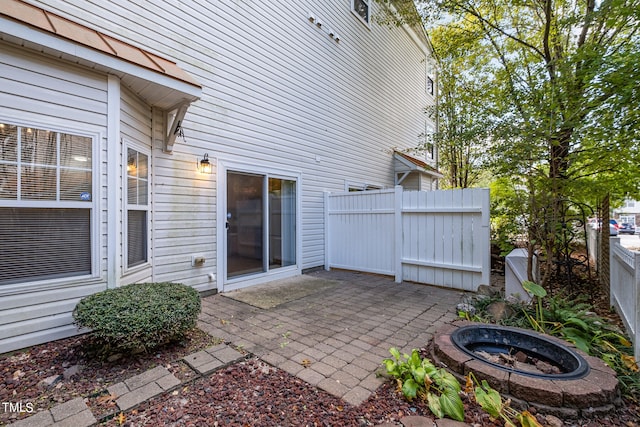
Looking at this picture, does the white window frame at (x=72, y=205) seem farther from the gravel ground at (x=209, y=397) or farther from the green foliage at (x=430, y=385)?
the green foliage at (x=430, y=385)

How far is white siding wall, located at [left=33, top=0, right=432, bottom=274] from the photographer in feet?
13.9

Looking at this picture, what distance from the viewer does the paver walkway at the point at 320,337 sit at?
6.91 ft

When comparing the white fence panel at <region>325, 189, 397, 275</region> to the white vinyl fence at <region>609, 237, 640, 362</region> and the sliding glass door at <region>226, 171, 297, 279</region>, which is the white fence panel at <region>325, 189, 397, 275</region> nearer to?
Result: the sliding glass door at <region>226, 171, 297, 279</region>

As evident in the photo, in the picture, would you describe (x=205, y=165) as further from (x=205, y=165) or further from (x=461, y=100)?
(x=461, y=100)

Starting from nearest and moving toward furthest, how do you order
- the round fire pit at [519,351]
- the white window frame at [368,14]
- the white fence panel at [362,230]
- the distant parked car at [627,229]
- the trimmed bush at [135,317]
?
the round fire pit at [519,351] → the trimmed bush at [135,317] → the white fence panel at [362,230] → the white window frame at [368,14] → the distant parked car at [627,229]

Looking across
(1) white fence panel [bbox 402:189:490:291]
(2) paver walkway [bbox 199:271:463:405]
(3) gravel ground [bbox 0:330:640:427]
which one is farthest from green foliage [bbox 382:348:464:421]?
(1) white fence panel [bbox 402:189:490:291]

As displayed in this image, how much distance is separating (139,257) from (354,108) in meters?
6.36

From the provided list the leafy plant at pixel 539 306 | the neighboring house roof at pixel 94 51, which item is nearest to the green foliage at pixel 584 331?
the leafy plant at pixel 539 306

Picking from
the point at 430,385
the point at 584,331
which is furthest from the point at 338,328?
the point at 584,331

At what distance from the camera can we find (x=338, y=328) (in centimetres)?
335

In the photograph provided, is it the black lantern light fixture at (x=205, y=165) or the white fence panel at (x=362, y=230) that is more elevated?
the black lantern light fixture at (x=205, y=165)

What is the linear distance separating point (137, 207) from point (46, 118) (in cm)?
127

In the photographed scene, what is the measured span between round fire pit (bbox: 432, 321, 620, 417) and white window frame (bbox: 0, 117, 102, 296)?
3.42 metres

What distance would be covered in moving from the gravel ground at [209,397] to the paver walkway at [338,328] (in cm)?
14
